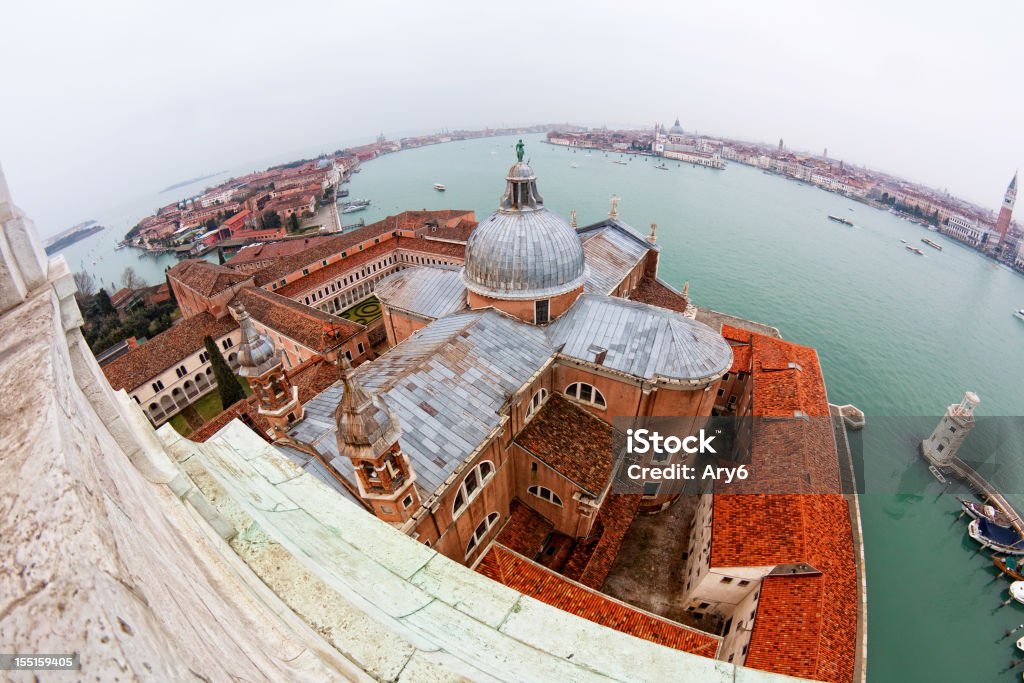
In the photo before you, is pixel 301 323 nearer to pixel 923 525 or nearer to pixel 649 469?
pixel 649 469

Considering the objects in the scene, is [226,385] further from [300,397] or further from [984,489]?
[984,489]

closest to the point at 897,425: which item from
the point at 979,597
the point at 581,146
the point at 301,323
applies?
the point at 979,597

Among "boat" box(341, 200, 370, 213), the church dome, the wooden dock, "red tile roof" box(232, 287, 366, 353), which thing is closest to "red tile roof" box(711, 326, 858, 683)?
the church dome

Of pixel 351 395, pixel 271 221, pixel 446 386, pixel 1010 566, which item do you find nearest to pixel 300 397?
pixel 446 386

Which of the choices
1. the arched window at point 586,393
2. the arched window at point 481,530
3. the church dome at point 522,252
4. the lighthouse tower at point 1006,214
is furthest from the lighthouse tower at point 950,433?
the lighthouse tower at point 1006,214

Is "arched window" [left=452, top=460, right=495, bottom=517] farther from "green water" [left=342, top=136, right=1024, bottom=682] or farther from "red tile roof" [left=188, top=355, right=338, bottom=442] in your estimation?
"green water" [left=342, top=136, right=1024, bottom=682]
